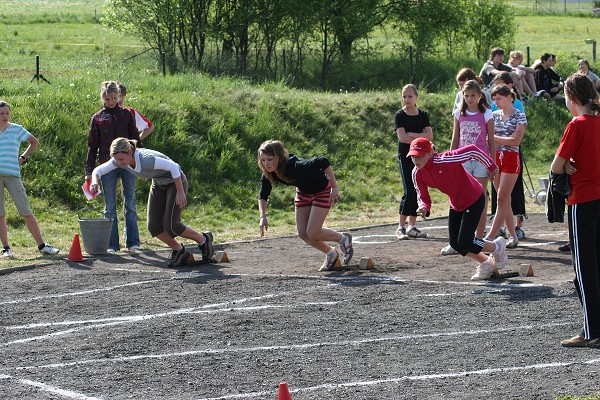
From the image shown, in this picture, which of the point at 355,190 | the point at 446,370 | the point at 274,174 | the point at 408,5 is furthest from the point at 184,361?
the point at 408,5

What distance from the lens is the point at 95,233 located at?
13586mm

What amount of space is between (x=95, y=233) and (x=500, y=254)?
17.3ft

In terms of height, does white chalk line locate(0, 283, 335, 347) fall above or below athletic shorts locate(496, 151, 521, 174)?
below

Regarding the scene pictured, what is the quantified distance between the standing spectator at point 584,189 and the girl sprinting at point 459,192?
87.3 inches

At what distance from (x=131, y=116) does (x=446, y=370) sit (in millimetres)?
7634

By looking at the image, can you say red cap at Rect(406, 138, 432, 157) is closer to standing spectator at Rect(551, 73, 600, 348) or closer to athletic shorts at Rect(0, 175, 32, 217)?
standing spectator at Rect(551, 73, 600, 348)

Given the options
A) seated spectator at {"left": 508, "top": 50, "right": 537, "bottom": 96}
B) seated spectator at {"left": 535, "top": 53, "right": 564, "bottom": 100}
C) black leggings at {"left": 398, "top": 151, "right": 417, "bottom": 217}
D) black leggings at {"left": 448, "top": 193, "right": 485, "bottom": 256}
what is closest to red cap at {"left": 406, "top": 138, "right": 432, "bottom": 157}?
black leggings at {"left": 448, "top": 193, "right": 485, "bottom": 256}

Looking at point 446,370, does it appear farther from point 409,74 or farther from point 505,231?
point 409,74

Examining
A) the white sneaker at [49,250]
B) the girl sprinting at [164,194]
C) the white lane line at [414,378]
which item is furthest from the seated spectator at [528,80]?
the white lane line at [414,378]

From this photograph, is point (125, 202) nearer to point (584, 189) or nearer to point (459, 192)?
point (459, 192)

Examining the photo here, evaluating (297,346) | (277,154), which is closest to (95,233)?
(277,154)

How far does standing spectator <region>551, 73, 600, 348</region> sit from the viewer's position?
8016mm

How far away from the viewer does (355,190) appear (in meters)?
19.5

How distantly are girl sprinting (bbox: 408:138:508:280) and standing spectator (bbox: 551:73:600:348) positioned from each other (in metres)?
2.22
